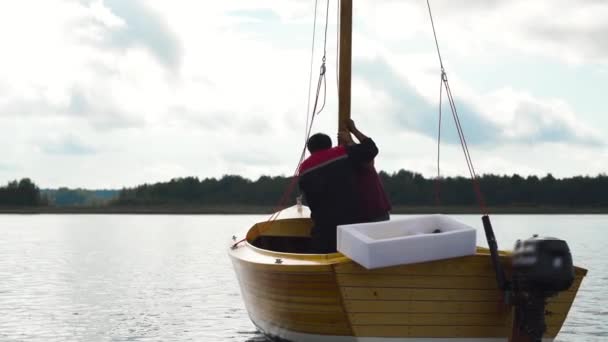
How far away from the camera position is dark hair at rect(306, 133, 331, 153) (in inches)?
373

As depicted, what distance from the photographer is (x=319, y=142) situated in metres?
9.47

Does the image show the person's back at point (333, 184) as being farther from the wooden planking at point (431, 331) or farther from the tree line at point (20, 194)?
the tree line at point (20, 194)

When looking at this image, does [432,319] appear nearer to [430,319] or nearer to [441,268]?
[430,319]

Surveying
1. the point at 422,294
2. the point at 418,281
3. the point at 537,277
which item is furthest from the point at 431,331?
the point at 537,277

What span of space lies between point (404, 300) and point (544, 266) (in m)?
1.24

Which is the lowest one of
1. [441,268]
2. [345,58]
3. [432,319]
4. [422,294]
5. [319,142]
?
[432,319]

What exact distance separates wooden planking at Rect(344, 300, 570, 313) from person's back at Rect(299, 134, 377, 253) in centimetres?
160

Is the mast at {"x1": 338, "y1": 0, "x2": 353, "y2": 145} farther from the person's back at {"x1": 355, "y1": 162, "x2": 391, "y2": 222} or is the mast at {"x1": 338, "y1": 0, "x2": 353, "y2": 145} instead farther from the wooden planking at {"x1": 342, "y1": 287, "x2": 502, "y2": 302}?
the wooden planking at {"x1": 342, "y1": 287, "x2": 502, "y2": 302}

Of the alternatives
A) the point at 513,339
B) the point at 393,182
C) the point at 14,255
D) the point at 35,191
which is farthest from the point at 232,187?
the point at 513,339

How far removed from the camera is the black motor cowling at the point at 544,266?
24.1 feet

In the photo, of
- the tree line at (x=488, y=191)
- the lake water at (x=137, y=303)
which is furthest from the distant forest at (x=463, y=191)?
the lake water at (x=137, y=303)

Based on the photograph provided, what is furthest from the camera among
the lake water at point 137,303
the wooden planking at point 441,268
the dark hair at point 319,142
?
the lake water at point 137,303

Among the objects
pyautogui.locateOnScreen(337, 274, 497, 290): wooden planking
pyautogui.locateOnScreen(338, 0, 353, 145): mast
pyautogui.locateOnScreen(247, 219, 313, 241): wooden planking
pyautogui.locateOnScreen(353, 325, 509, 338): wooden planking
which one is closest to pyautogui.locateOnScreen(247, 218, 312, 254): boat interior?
pyautogui.locateOnScreen(247, 219, 313, 241): wooden planking

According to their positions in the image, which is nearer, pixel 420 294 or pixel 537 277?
pixel 537 277
